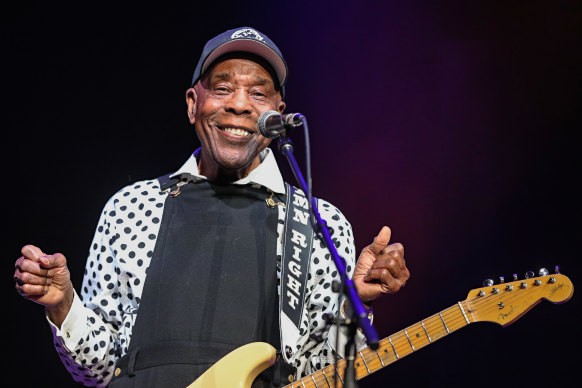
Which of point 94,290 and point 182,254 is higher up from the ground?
point 182,254

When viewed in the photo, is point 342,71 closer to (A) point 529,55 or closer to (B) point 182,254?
(A) point 529,55

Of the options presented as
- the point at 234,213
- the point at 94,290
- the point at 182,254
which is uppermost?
the point at 234,213

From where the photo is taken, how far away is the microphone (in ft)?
6.10

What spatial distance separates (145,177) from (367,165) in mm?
1497

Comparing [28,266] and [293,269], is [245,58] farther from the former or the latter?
[28,266]

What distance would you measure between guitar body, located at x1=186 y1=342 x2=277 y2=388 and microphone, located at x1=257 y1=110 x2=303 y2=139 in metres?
0.88

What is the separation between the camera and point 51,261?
6.69 ft

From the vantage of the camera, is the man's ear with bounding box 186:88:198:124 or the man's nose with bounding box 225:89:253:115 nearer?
the man's nose with bounding box 225:89:253:115

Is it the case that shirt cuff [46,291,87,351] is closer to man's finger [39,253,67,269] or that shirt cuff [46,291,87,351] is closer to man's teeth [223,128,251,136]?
man's finger [39,253,67,269]

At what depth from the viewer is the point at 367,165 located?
4.00 m

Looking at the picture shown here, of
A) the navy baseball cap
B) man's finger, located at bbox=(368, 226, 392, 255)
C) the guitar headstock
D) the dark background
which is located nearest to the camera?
man's finger, located at bbox=(368, 226, 392, 255)

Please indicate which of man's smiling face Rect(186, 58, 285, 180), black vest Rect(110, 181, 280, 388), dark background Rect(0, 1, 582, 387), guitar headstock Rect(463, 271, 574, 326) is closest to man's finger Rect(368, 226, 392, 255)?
black vest Rect(110, 181, 280, 388)

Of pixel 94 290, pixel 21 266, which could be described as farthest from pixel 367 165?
pixel 21 266

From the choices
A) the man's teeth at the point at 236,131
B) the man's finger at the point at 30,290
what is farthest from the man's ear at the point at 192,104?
the man's finger at the point at 30,290
